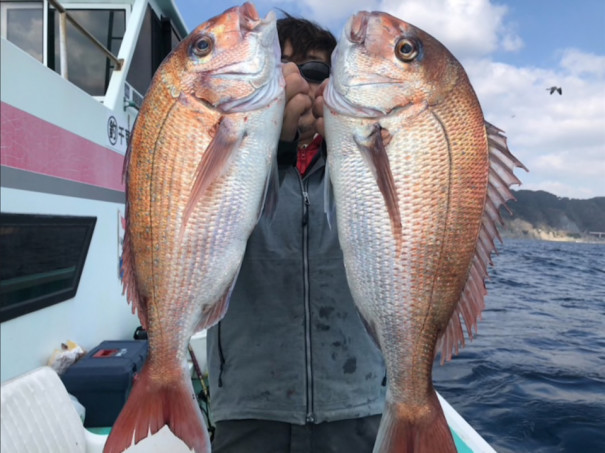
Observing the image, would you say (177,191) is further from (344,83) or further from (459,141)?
(459,141)

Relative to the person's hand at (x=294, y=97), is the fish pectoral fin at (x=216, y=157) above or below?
below

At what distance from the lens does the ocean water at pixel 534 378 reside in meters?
5.89

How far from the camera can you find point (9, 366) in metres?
3.14

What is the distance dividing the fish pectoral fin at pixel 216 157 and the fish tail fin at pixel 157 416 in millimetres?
491

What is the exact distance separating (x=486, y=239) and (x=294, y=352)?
902 millimetres

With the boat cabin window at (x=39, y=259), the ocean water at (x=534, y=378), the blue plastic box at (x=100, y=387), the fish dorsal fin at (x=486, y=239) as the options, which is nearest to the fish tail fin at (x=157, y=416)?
the fish dorsal fin at (x=486, y=239)

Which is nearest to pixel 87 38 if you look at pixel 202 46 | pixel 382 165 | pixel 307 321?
pixel 202 46

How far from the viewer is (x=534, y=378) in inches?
311

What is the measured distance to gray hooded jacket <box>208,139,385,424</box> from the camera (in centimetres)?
198

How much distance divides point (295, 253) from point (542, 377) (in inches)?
298

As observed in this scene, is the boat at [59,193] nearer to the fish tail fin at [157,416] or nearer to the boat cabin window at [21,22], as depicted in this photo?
the boat cabin window at [21,22]

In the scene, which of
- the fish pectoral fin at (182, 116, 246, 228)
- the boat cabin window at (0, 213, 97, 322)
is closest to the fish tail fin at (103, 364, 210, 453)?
the fish pectoral fin at (182, 116, 246, 228)

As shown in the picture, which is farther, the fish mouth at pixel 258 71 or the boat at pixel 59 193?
the boat at pixel 59 193

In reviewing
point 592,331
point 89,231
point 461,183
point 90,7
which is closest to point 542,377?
point 592,331
